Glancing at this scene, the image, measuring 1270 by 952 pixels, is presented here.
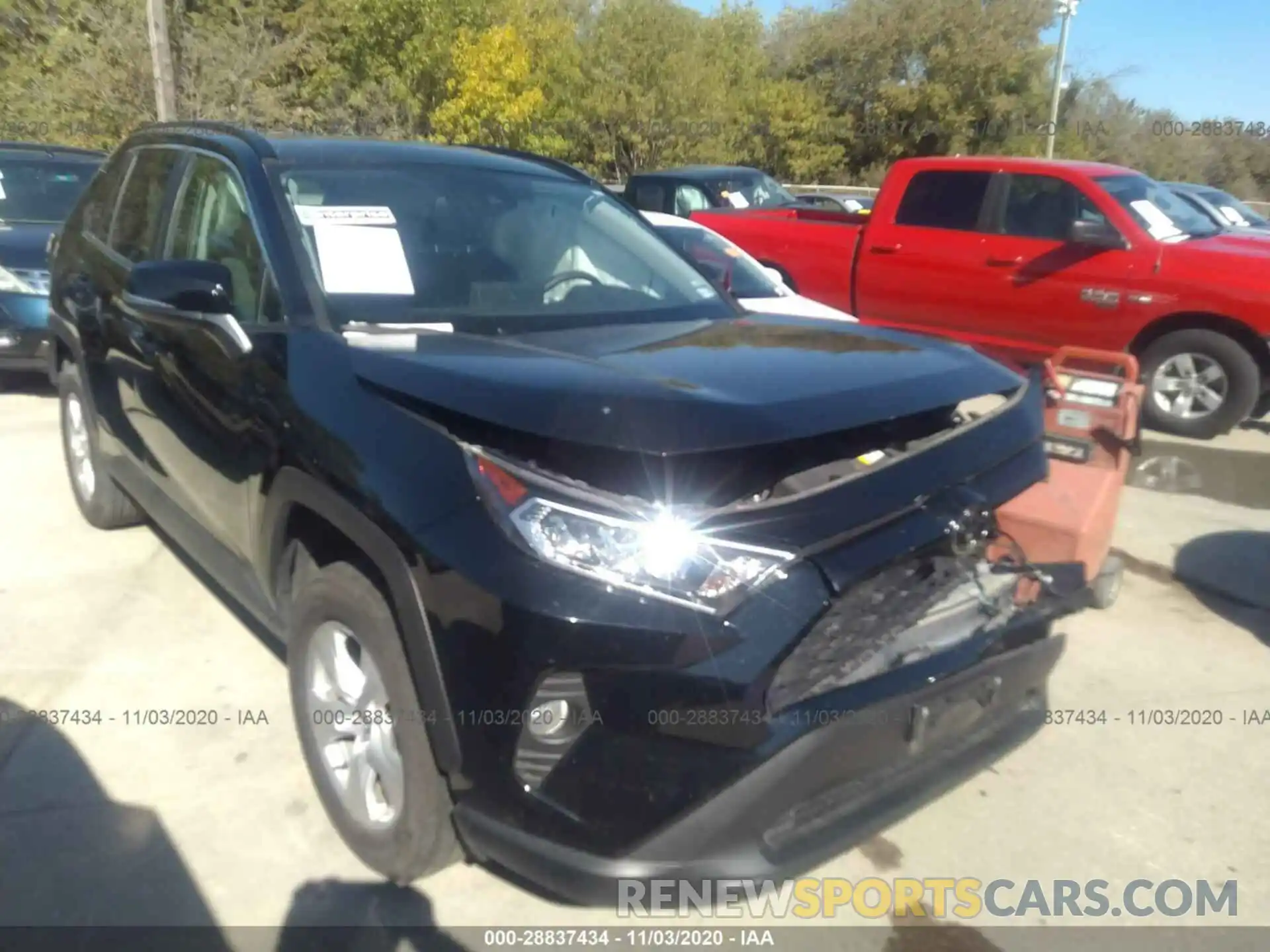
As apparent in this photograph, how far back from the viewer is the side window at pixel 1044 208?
802cm

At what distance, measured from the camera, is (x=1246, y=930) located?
274 cm

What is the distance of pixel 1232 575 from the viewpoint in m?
5.12

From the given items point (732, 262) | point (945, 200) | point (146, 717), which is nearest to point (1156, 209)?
point (945, 200)

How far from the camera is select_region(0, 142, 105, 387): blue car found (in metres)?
7.50

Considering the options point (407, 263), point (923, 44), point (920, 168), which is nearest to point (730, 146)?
point (923, 44)

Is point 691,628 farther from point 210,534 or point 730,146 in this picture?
point 730,146

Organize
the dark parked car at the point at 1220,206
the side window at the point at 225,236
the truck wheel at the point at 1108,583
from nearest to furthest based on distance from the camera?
the side window at the point at 225,236 < the truck wheel at the point at 1108,583 < the dark parked car at the point at 1220,206

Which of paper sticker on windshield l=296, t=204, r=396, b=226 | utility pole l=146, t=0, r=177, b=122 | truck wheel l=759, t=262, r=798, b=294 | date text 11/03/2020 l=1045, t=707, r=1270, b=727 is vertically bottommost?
date text 11/03/2020 l=1045, t=707, r=1270, b=727

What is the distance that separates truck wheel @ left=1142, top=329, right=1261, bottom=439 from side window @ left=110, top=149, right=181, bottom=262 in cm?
644

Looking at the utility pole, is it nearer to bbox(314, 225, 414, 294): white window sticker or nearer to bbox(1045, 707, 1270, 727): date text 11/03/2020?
bbox(314, 225, 414, 294): white window sticker

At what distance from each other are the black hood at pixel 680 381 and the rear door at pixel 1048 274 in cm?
516

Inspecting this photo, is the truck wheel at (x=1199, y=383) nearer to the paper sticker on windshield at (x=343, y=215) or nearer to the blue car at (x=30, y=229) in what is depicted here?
the paper sticker on windshield at (x=343, y=215)

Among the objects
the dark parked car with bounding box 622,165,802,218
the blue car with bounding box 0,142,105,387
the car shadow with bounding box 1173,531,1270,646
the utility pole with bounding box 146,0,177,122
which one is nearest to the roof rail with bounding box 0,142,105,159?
the blue car with bounding box 0,142,105,387

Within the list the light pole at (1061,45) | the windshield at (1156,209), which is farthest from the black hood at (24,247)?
the light pole at (1061,45)
